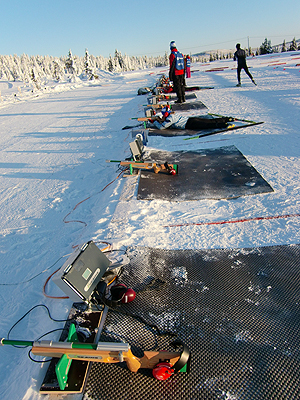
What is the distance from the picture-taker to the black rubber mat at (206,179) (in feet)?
14.0

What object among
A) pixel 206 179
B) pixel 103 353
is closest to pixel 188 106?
pixel 206 179

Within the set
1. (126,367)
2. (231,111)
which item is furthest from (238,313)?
(231,111)

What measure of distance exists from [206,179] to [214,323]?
10.2 ft

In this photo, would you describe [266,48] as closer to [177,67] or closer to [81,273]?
[177,67]

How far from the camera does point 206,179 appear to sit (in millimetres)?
4801

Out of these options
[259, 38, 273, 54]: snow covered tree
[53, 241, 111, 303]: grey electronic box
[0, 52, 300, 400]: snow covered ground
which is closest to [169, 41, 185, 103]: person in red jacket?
[0, 52, 300, 400]: snow covered ground

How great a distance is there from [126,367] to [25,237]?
3.08 metres

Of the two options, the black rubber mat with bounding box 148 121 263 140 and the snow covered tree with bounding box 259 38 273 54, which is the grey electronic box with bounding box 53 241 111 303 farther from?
the snow covered tree with bounding box 259 38 273 54

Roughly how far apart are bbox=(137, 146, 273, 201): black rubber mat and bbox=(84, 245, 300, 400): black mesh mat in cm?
154

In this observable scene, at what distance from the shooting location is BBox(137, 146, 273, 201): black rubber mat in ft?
14.0

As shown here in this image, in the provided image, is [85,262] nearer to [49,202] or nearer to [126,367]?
[126,367]

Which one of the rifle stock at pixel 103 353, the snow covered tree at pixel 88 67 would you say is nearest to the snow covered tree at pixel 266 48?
the snow covered tree at pixel 88 67

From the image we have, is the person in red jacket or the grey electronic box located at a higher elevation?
the person in red jacket

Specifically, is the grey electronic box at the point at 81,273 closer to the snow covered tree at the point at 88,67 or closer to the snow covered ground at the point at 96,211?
the snow covered ground at the point at 96,211
